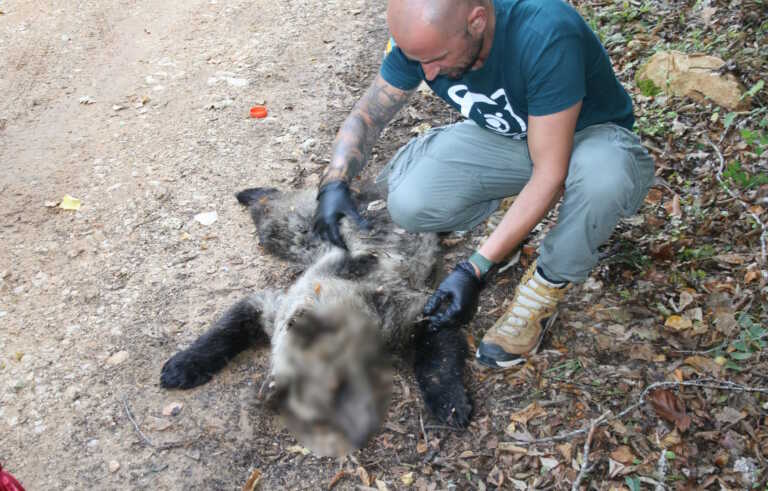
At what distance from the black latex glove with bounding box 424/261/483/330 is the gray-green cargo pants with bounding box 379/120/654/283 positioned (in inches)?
15.6

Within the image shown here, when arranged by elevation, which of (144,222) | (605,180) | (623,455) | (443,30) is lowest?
(144,222)

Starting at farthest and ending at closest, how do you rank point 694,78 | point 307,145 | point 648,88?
1. point 307,145
2. point 648,88
3. point 694,78

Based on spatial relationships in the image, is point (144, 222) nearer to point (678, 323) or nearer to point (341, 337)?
point (341, 337)

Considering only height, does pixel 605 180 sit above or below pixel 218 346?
above

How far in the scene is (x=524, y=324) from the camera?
2961mm

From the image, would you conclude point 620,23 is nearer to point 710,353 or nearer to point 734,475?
point 710,353

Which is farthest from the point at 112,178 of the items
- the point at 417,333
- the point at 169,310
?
the point at 417,333

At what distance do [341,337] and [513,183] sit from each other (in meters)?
1.25

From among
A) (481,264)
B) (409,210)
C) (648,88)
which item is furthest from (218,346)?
(648,88)

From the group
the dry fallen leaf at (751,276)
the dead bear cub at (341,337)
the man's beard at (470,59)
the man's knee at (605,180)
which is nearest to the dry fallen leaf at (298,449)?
the dead bear cub at (341,337)

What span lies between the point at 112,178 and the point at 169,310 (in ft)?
4.87

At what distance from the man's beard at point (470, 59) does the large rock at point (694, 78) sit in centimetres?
236

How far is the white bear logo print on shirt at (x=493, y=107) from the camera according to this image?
9.37ft

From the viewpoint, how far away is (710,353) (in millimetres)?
2826
